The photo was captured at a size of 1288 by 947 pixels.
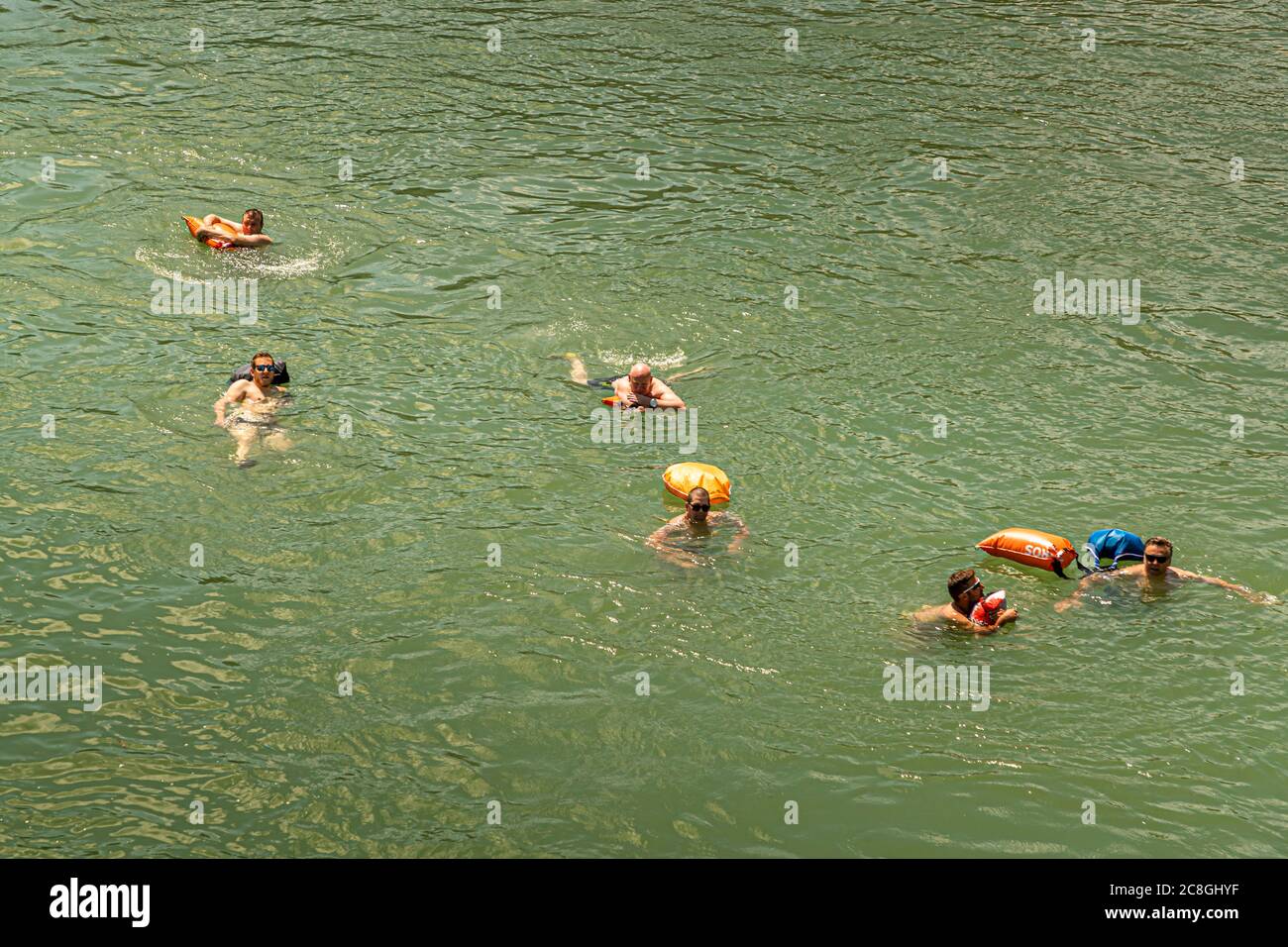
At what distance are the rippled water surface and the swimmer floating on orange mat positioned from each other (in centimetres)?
30

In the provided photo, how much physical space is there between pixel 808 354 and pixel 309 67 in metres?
13.8

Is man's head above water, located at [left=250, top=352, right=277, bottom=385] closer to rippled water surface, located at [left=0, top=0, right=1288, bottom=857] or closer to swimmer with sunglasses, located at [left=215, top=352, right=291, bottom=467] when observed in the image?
swimmer with sunglasses, located at [left=215, top=352, right=291, bottom=467]

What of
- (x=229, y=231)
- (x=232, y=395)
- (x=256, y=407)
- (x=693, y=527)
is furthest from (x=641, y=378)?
(x=229, y=231)

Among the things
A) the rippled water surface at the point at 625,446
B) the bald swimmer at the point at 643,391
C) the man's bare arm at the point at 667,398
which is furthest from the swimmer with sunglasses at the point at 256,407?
the man's bare arm at the point at 667,398

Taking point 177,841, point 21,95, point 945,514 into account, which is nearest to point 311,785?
point 177,841

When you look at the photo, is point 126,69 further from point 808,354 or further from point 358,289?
point 808,354

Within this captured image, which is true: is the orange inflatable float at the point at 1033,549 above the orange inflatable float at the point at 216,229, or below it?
below

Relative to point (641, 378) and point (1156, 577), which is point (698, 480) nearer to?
point (641, 378)

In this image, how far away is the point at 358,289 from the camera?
20.6 m

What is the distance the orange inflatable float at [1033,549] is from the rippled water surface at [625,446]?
1.07 feet

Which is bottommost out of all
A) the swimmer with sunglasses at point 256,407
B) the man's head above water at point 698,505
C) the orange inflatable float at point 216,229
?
the man's head above water at point 698,505

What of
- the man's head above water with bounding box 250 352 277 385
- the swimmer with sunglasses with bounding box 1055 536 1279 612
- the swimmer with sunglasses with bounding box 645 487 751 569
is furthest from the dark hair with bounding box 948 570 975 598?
the man's head above water with bounding box 250 352 277 385

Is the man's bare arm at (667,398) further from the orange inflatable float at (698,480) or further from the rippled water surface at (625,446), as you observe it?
the orange inflatable float at (698,480)

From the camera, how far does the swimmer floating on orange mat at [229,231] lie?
2108cm
